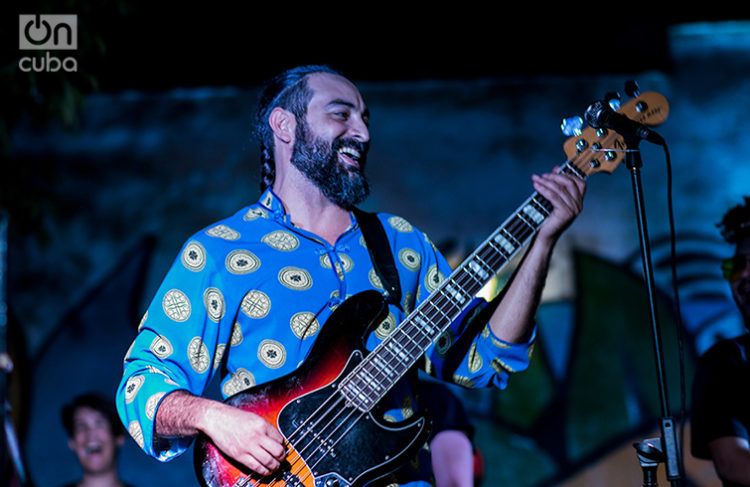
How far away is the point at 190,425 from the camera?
7.73 feet

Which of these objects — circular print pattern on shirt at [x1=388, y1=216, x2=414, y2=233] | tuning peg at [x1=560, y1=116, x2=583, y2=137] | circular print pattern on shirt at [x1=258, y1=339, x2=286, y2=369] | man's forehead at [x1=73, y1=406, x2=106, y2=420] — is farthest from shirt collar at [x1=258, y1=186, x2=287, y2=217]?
man's forehead at [x1=73, y1=406, x2=106, y2=420]

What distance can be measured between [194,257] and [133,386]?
409mm

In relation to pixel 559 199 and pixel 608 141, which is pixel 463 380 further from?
pixel 608 141

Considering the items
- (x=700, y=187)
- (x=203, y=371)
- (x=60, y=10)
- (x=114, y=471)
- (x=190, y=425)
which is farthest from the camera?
(x=700, y=187)

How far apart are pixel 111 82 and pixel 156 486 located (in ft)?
8.50

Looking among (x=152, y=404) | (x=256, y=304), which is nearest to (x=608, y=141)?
(x=256, y=304)

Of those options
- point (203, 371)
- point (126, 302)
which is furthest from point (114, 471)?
point (203, 371)

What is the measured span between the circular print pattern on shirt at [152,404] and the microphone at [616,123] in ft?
4.55

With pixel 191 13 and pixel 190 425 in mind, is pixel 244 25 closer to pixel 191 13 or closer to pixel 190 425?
pixel 191 13

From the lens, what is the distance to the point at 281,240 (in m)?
2.76

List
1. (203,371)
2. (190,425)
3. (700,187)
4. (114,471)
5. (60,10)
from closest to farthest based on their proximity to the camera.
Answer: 1. (190,425)
2. (203,371)
3. (60,10)
4. (114,471)
5. (700,187)

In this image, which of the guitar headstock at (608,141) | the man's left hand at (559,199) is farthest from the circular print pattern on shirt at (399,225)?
the guitar headstock at (608,141)

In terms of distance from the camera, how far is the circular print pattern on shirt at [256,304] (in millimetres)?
2600

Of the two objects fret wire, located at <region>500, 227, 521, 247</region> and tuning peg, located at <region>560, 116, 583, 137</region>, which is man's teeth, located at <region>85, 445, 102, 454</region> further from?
tuning peg, located at <region>560, 116, 583, 137</region>
